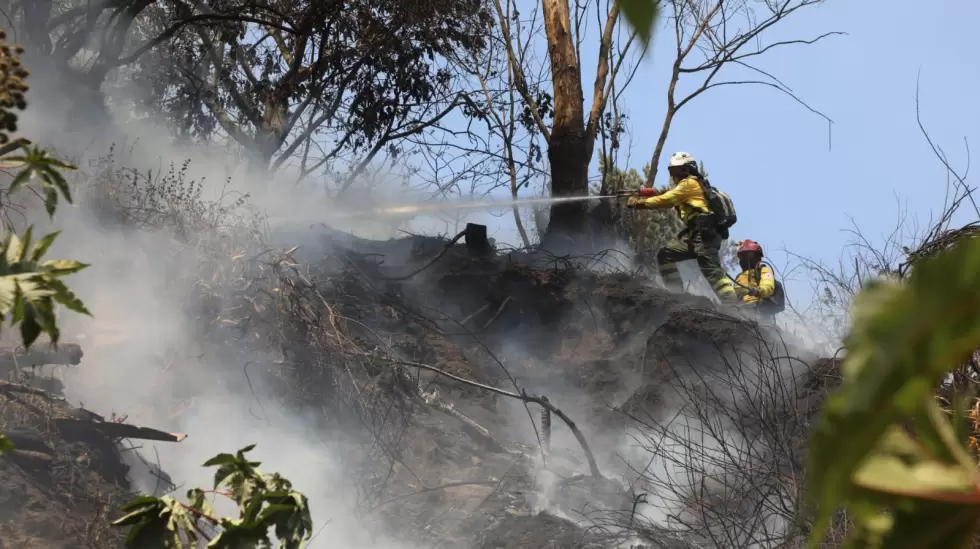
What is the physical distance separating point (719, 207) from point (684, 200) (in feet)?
1.25

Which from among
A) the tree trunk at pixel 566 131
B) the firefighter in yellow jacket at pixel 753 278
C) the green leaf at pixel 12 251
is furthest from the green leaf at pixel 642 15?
the tree trunk at pixel 566 131

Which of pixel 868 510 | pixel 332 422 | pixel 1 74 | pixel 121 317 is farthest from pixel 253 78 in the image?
pixel 868 510

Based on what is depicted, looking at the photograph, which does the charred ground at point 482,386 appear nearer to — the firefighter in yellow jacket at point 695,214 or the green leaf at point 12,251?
the firefighter in yellow jacket at point 695,214

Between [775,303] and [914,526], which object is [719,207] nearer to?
[775,303]

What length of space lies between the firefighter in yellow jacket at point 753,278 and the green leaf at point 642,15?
28.9ft

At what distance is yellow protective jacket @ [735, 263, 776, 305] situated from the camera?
916cm

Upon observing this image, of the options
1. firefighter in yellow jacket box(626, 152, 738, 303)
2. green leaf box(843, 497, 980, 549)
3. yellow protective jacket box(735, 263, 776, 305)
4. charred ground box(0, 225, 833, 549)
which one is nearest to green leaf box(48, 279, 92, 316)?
green leaf box(843, 497, 980, 549)

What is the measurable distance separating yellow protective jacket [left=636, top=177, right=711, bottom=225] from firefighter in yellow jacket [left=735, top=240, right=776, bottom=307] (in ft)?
2.04

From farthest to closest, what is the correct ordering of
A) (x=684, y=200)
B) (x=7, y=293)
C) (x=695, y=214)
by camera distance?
(x=695, y=214)
(x=684, y=200)
(x=7, y=293)

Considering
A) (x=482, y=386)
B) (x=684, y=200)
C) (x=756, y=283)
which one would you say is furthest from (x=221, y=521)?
(x=756, y=283)

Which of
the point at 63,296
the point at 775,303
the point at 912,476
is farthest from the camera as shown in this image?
the point at 775,303

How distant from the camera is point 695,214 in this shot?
9484mm

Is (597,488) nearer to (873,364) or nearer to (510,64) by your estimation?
(873,364)

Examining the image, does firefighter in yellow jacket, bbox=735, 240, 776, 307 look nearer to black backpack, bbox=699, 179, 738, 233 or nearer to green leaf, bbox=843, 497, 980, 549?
black backpack, bbox=699, 179, 738, 233
